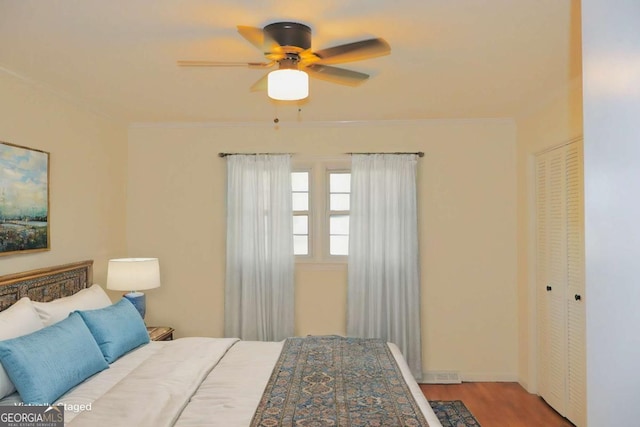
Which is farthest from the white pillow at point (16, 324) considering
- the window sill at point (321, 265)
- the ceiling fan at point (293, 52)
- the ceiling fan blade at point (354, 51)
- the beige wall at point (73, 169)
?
the window sill at point (321, 265)

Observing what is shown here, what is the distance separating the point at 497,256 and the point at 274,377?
268 centimetres

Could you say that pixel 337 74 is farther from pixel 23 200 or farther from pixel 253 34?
pixel 23 200

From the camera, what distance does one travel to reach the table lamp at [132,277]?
11.9 ft

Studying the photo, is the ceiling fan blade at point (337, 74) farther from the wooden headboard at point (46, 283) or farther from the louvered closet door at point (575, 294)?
the wooden headboard at point (46, 283)

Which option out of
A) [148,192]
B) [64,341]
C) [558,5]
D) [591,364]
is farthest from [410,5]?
[148,192]

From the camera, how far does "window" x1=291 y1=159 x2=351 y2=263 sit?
4426mm

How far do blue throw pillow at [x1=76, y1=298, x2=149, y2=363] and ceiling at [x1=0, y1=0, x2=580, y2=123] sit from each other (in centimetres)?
156

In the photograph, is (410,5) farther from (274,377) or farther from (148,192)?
(148,192)

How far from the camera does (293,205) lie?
14.6 ft

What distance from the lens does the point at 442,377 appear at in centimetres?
425

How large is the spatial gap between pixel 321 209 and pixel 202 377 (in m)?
2.26

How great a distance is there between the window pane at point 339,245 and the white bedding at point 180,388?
1499 mm

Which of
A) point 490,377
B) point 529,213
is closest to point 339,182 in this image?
point 529,213

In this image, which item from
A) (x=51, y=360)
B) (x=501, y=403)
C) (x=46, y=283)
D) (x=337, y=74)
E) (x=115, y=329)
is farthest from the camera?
(x=501, y=403)
